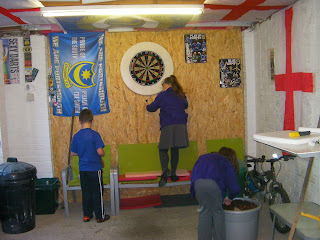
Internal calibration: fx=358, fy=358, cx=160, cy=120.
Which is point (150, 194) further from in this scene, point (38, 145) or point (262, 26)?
point (262, 26)

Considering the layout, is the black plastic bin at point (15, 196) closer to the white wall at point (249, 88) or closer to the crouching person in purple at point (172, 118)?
the crouching person in purple at point (172, 118)

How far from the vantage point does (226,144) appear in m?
6.16

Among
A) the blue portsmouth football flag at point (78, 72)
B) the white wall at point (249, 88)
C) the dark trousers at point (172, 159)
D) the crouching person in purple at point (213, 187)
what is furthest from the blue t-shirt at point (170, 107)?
the crouching person in purple at point (213, 187)

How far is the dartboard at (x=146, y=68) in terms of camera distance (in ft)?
19.7

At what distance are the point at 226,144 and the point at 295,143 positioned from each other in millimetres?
3249

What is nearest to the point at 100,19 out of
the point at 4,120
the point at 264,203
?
the point at 4,120

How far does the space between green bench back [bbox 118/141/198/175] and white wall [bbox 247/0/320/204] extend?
1187 mm

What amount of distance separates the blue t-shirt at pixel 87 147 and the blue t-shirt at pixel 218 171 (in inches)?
65.7

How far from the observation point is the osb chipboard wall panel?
6016mm

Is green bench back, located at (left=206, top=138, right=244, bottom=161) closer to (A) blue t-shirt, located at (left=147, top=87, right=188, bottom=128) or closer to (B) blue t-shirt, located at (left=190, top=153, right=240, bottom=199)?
(A) blue t-shirt, located at (left=147, top=87, right=188, bottom=128)

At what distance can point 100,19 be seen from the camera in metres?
5.09

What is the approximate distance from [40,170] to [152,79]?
242cm

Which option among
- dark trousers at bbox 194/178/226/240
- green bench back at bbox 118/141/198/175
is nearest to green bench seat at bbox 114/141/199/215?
green bench back at bbox 118/141/198/175

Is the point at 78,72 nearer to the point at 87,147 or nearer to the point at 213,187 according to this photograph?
the point at 87,147
